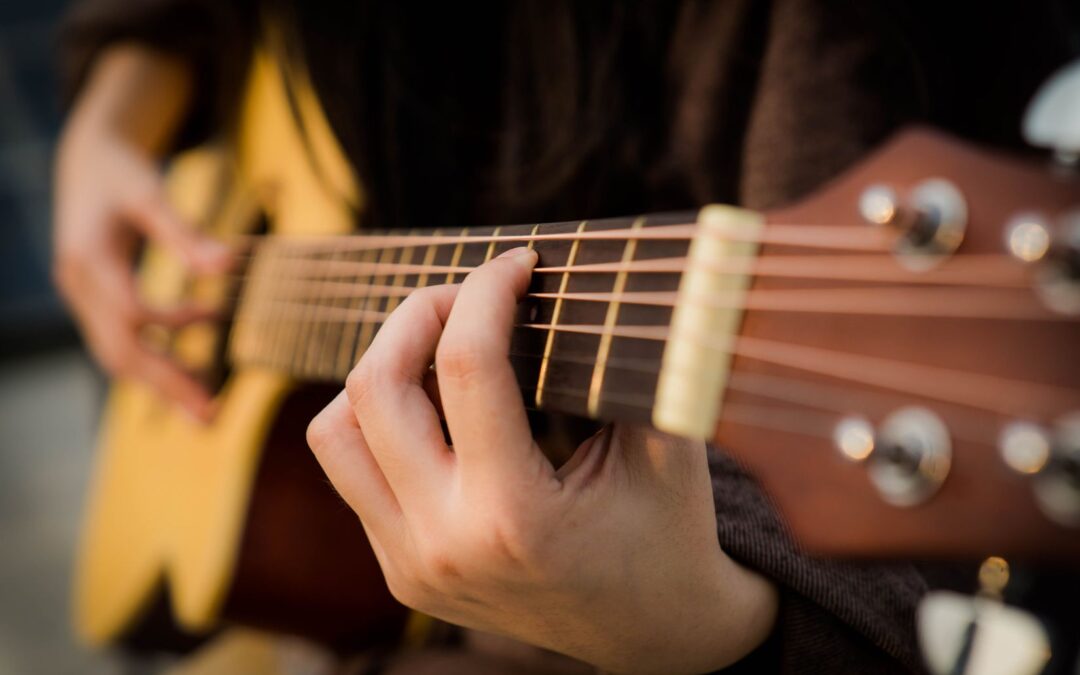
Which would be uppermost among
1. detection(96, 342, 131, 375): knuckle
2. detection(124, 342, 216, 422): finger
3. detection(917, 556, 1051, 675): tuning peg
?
detection(917, 556, 1051, 675): tuning peg

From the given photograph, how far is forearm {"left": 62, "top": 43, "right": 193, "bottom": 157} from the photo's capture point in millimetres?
990

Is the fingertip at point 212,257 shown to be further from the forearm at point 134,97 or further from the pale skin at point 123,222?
the forearm at point 134,97

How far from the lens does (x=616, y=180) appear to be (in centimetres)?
66

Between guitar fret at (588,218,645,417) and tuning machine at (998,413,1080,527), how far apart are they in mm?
145

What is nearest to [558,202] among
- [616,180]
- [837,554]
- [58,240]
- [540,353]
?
[616,180]

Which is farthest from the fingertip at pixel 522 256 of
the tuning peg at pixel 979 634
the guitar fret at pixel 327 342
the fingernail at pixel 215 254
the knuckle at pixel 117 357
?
the knuckle at pixel 117 357

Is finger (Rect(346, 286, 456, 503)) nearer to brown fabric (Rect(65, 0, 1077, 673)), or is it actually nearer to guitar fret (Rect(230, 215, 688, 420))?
guitar fret (Rect(230, 215, 688, 420))

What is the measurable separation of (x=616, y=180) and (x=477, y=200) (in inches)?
5.2

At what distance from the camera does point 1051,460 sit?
23cm

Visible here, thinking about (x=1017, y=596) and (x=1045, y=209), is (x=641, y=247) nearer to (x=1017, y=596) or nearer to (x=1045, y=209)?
(x=1045, y=209)

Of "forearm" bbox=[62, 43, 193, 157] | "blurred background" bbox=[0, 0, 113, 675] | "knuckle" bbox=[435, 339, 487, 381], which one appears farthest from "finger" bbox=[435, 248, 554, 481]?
"blurred background" bbox=[0, 0, 113, 675]

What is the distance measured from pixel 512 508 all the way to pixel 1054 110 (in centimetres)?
40

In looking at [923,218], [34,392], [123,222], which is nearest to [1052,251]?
[923,218]

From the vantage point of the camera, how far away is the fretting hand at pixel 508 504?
34cm
